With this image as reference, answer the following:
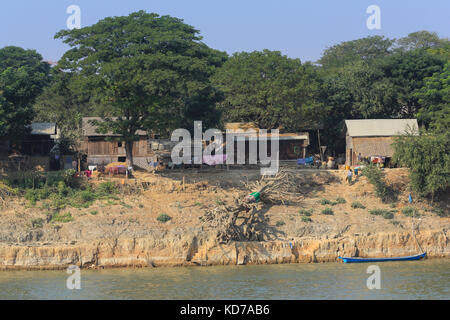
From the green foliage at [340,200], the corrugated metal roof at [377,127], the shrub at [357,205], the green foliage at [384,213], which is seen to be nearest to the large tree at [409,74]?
the corrugated metal roof at [377,127]

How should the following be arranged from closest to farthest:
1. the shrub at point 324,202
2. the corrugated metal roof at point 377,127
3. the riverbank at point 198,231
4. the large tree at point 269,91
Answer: the riverbank at point 198,231 → the shrub at point 324,202 → the corrugated metal roof at point 377,127 → the large tree at point 269,91

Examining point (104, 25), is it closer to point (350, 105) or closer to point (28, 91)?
point (28, 91)

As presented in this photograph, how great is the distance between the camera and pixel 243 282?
33938mm

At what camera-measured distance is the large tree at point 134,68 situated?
4294cm

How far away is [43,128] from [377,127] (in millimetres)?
22944

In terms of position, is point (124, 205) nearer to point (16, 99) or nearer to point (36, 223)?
point (36, 223)

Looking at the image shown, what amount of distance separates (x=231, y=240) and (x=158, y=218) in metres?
4.51

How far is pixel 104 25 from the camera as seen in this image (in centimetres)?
4547

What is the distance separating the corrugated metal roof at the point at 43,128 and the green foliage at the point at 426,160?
74.8 ft

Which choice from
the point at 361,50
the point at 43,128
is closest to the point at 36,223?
the point at 43,128

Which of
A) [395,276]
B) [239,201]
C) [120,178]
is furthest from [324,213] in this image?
[120,178]

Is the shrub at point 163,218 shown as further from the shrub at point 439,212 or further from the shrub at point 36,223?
the shrub at point 439,212

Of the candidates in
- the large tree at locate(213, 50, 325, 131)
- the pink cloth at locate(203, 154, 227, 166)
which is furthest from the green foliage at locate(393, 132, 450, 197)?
the pink cloth at locate(203, 154, 227, 166)

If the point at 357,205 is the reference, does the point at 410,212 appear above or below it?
below
